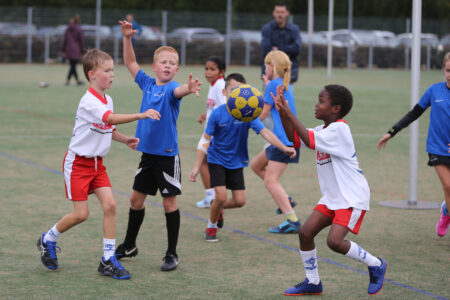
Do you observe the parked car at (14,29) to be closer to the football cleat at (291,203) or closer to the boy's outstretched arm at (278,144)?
the football cleat at (291,203)

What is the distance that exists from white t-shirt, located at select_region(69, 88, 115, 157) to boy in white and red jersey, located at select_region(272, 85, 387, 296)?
1.46 m

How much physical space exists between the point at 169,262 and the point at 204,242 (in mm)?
1053

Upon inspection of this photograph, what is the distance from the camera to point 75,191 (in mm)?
5918

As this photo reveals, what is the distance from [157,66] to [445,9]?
55.8 meters

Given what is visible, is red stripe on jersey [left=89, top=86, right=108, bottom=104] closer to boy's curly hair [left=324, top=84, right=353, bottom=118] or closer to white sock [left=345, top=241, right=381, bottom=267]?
boy's curly hair [left=324, top=84, right=353, bottom=118]

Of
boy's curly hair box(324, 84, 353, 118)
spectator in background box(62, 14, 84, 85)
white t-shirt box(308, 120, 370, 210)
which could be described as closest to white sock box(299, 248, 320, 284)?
white t-shirt box(308, 120, 370, 210)

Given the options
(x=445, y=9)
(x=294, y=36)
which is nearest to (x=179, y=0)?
(x=445, y=9)

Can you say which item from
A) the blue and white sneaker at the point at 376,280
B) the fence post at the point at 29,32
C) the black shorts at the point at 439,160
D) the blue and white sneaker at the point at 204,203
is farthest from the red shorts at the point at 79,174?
the fence post at the point at 29,32

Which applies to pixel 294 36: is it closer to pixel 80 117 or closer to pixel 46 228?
pixel 46 228

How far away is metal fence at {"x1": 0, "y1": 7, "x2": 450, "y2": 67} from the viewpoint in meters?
40.2

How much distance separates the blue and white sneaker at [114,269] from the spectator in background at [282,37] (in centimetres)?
841

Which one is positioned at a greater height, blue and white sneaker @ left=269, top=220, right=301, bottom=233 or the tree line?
the tree line

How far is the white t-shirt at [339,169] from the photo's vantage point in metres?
5.34

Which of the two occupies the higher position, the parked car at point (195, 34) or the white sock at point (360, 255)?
the parked car at point (195, 34)
